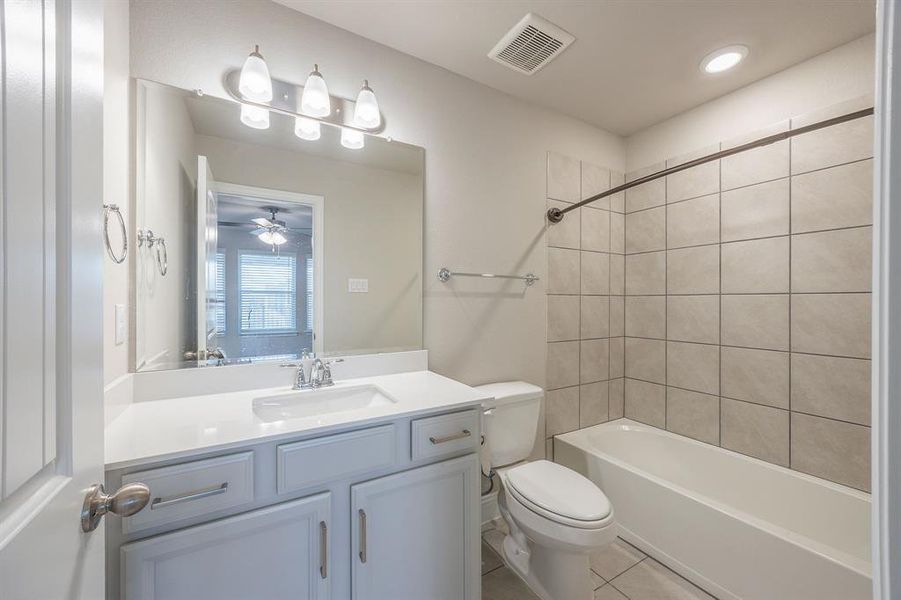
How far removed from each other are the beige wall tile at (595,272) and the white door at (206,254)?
6.46ft

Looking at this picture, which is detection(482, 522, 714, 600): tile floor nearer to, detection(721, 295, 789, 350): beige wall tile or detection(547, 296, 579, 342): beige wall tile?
detection(547, 296, 579, 342): beige wall tile

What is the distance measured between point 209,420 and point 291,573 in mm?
476

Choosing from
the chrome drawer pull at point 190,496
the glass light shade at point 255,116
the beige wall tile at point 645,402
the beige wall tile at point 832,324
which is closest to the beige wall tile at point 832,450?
the beige wall tile at point 832,324

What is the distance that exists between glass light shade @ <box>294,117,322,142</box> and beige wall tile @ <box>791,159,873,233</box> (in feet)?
7.35

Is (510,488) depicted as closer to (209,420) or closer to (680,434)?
(209,420)

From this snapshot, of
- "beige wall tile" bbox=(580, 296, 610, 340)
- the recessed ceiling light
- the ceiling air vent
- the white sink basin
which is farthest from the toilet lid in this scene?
the recessed ceiling light

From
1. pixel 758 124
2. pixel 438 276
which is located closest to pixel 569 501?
pixel 438 276

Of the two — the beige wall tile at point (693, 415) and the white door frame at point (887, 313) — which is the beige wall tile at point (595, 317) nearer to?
the beige wall tile at point (693, 415)

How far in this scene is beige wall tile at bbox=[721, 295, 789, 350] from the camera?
1.82 meters

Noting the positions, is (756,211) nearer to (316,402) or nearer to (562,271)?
(562,271)

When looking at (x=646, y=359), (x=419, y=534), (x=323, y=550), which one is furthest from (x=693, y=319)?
(x=323, y=550)

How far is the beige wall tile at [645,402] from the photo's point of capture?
2318 mm

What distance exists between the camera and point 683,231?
7.22 ft

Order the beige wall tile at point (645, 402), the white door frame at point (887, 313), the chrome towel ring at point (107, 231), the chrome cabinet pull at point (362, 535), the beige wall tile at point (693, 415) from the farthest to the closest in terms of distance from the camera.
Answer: the beige wall tile at point (645, 402), the beige wall tile at point (693, 415), the chrome cabinet pull at point (362, 535), the chrome towel ring at point (107, 231), the white door frame at point (887, 313)
